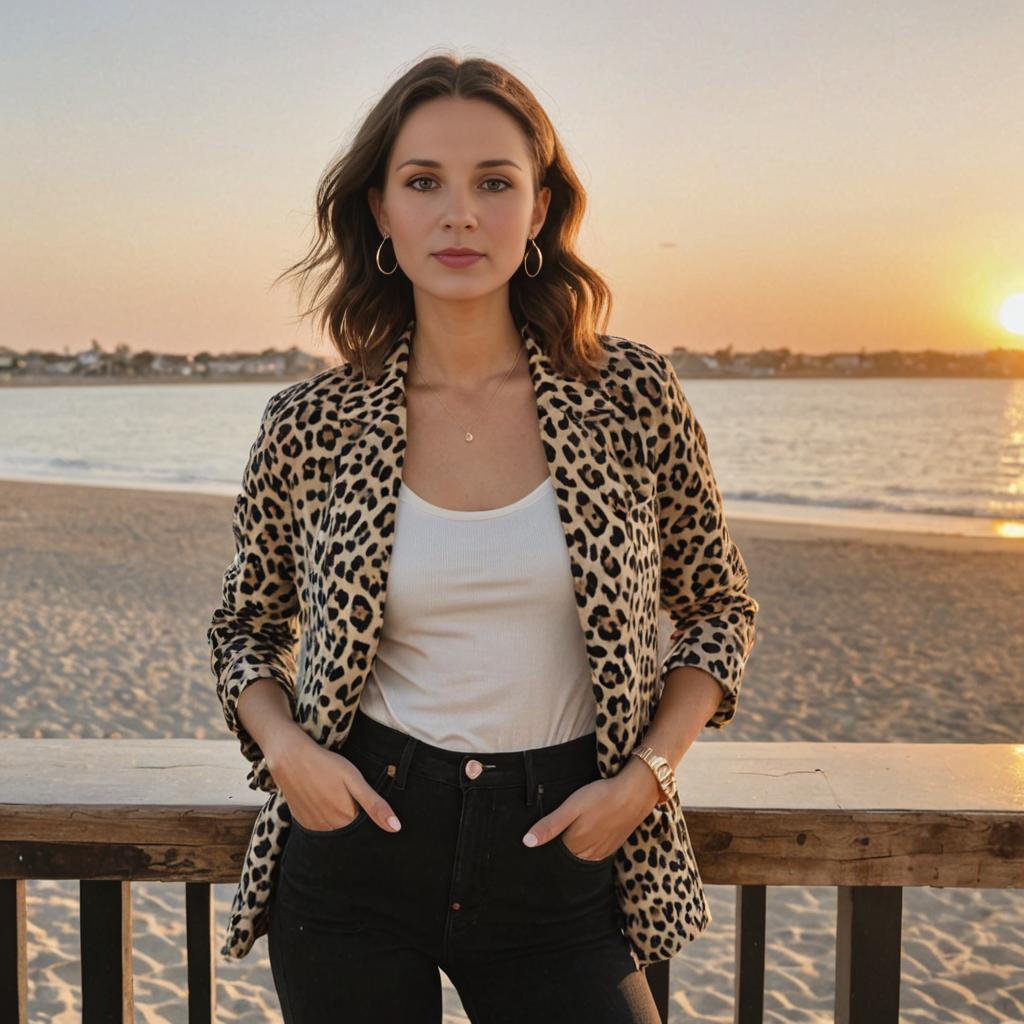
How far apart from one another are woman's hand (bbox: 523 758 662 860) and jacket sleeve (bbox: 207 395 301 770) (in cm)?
49

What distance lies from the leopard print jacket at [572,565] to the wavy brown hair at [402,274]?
2.0 inches

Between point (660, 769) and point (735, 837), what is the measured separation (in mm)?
191

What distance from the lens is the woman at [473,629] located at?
158 centimetres

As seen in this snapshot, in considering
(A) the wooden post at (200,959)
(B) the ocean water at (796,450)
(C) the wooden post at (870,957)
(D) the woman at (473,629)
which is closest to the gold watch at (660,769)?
(D) the woman at (473,629)

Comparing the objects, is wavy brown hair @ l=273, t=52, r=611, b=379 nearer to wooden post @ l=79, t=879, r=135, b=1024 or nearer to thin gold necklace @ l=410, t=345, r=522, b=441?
thin gold necklace @ l=410, t=345, r=522, b=441

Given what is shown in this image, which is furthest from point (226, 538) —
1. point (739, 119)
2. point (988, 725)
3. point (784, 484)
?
point (739, 119)

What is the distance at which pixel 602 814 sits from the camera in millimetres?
1566

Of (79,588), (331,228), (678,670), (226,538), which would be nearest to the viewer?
(678,670)

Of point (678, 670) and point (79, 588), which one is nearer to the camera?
point (678, 670)

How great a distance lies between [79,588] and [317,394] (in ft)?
38.1

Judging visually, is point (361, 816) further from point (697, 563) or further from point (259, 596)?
point (697, 563)

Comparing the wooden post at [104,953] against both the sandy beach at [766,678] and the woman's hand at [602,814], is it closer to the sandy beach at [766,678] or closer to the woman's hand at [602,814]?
the woman's hand at [602,814]

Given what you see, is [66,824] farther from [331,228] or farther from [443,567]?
[331,228]

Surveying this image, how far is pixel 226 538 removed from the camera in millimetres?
16797
